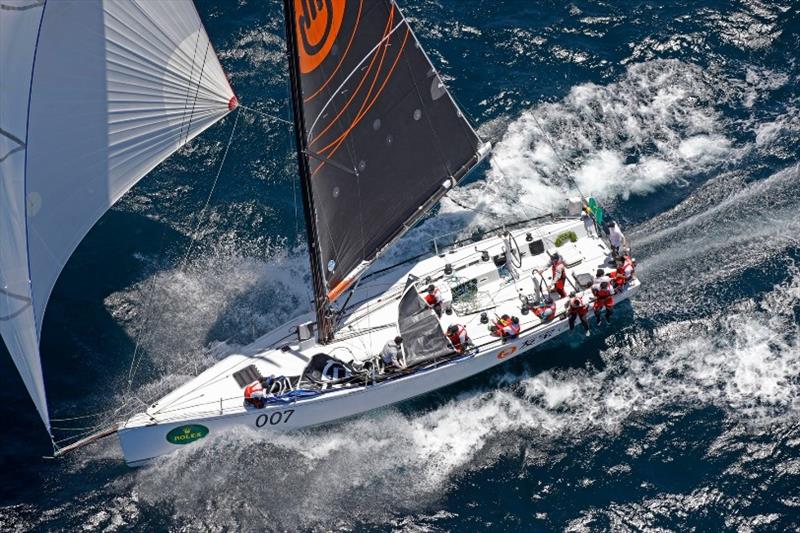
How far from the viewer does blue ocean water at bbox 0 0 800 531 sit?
30516 millimetres

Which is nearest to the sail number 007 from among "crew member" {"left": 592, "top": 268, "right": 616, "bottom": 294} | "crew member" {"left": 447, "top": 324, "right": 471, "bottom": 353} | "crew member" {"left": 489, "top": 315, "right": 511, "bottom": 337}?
"crew member" {"left": 447, "top": 324, "right": 471, "bottom": 353}

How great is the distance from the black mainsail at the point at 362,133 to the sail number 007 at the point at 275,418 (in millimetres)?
2824

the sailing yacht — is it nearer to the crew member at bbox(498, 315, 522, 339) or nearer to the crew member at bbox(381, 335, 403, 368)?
the crew member at bbox(381, 335, 403, 368)

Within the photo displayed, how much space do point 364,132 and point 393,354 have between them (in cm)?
745

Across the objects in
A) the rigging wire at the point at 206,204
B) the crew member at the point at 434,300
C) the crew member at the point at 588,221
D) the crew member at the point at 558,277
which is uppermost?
the rigging wire at the point at 206,204

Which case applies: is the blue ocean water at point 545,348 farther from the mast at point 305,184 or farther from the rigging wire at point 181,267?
the mast at point 305,184

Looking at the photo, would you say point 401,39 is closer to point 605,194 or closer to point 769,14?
point 605,194

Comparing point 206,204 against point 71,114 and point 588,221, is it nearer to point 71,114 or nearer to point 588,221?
point 71,114

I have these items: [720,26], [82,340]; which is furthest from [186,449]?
[720,26]

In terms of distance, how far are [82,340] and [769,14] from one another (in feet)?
104

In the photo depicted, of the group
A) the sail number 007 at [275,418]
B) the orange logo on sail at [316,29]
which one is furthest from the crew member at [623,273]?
the orange logo on sail at [316,29]

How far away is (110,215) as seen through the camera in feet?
124

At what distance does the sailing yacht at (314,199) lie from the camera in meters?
25.7

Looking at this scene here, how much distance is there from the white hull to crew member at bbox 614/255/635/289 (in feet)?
1.44
